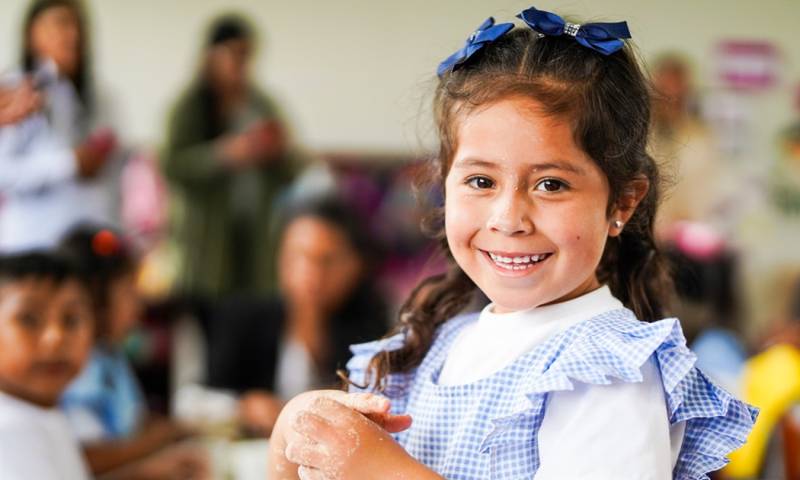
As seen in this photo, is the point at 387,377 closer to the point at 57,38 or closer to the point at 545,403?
the point at 545,403

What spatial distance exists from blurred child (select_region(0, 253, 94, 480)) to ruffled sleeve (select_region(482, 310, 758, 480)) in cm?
80

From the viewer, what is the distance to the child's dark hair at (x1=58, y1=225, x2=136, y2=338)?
8.04 feet

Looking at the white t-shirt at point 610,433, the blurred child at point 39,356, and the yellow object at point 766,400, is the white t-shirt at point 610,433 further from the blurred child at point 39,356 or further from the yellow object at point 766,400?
the yellow object at point 766,400

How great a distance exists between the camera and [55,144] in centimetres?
295

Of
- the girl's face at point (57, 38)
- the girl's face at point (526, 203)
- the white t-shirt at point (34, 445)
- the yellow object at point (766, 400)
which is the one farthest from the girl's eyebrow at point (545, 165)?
the girl's face at point (57, 38)

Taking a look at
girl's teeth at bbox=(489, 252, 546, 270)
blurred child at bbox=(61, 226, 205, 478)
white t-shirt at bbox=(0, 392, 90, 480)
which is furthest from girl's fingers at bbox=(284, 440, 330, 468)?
blurred child at bbox=(61, 226, 205, 478)

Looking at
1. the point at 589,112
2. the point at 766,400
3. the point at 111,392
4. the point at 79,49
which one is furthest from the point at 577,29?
the point at 79,49

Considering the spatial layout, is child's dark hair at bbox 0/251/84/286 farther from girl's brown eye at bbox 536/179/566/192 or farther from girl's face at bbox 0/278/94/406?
girl's brown eye at bbox 536/179/566/192

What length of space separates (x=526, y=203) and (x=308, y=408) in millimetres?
273

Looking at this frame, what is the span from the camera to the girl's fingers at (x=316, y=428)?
3.09ft

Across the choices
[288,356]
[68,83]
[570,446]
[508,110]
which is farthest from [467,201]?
[68,83]

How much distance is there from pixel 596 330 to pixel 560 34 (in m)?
0.28

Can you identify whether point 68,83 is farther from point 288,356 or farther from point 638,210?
point 638,210

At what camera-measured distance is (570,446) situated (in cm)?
90
